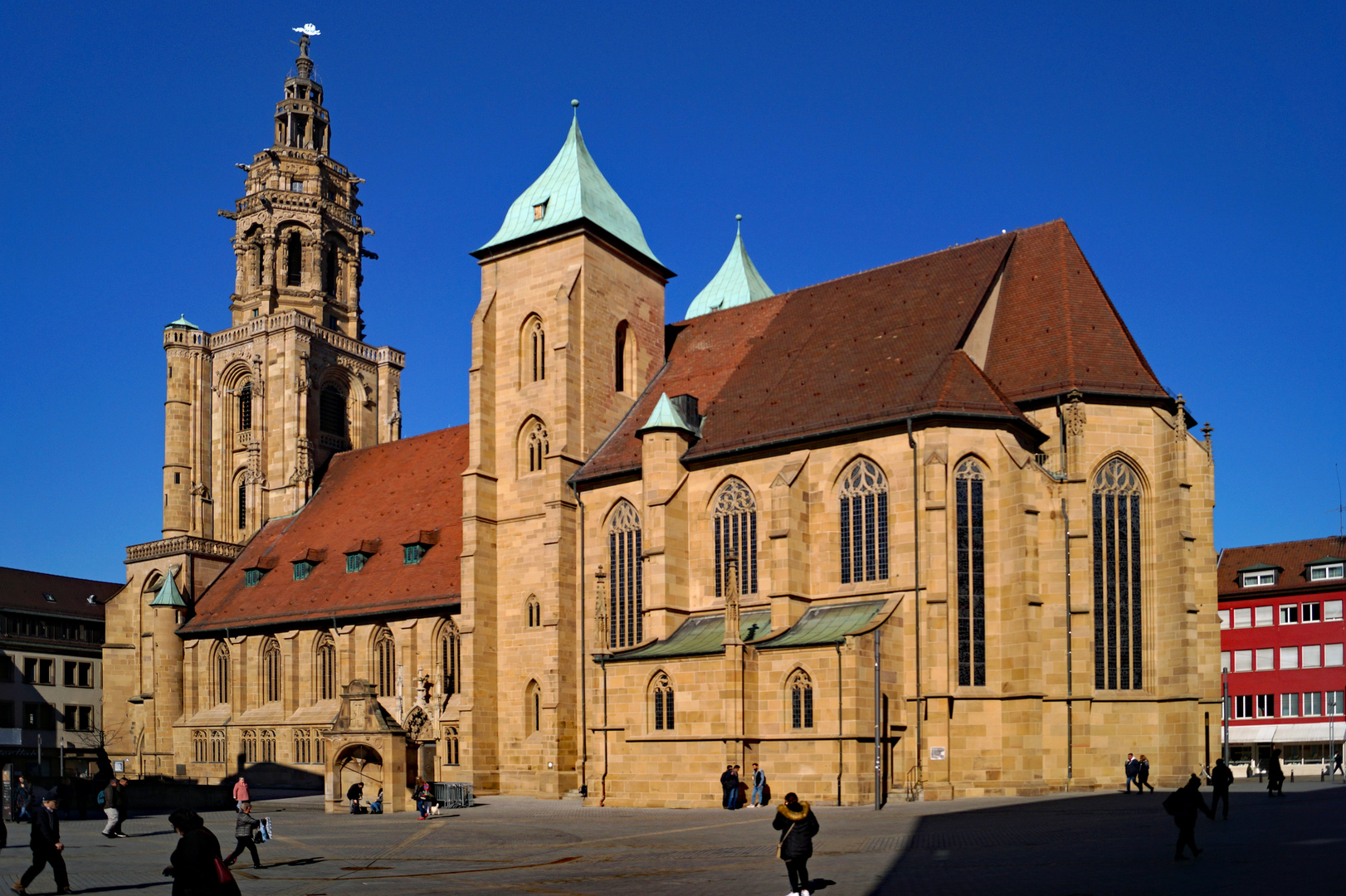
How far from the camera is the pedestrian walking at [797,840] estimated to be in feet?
54.9

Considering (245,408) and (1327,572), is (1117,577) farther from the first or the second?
(245,408)

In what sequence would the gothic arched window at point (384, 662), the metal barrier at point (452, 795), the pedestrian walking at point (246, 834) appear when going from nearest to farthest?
the pedestrian walking at point (246, 834), the metal barrier at point (452, 795), the gothic arched window at point (384, 662)

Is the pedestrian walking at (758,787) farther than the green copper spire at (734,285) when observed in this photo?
No

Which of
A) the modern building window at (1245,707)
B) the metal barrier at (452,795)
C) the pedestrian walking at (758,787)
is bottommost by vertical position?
the modern building window at (1245,707)

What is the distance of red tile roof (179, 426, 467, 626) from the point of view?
179 feet

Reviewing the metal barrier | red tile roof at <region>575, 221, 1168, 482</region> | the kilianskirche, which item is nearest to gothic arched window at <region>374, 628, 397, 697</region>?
the kilianskirche

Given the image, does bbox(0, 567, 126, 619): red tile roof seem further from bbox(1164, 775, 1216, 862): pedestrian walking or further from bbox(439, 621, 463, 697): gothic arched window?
bbox(1164, 775, 1216, 862): pedestrian walking

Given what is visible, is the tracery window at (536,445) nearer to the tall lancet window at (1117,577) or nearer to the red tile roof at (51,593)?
the tall lancet window at (1117,577)

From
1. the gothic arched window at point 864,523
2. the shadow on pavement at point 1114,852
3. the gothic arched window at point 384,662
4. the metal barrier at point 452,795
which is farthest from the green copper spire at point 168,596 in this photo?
the shadow on pavement at point 1114,852

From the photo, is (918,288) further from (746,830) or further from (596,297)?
(746,830)

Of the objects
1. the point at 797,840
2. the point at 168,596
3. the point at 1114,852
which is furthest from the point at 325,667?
the point at 797,840

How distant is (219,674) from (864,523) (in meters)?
33.7

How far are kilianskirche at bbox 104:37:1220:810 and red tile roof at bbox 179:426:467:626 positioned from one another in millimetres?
208

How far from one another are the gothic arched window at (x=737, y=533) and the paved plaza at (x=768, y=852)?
358 inches
